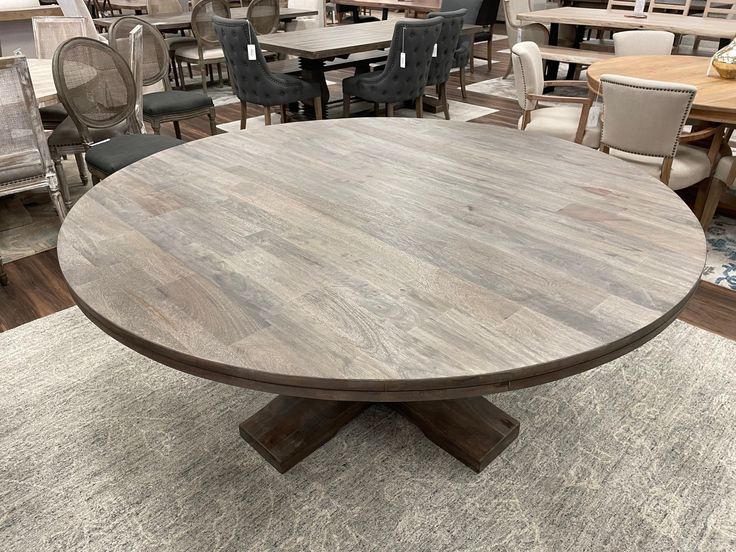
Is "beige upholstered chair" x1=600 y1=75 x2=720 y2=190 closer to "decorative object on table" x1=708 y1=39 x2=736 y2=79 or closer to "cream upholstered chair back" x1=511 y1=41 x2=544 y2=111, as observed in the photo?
"decorative object on table" x1=708 y1=39 x2=736 y2=79

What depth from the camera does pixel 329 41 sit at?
4.25 metres

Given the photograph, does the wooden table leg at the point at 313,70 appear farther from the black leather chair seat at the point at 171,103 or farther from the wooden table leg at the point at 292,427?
the wooden table leg at the point at 292,427

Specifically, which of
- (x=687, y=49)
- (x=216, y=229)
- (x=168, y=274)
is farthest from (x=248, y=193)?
(x=687, y=49)

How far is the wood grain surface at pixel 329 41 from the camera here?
13.0 feet

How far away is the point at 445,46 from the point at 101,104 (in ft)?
8.59

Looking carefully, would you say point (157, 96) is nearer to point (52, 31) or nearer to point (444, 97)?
point (52, 31)

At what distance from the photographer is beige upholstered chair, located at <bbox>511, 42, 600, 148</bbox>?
2906 millimetres

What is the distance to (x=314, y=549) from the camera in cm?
131

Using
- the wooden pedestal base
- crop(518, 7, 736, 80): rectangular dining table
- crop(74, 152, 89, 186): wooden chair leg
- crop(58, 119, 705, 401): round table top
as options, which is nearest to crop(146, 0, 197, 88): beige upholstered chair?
crop(74, 152, 89, 186): wooden chair leg

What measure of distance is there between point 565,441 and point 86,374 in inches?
62.5

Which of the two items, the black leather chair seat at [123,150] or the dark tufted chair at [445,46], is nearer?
the black leather chair seat at [123,150]

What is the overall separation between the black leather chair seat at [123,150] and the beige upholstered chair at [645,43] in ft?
10.6

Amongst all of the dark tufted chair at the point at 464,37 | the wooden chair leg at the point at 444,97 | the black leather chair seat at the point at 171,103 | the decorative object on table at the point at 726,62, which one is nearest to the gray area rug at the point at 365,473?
the decorative object on table at the point at 726,62

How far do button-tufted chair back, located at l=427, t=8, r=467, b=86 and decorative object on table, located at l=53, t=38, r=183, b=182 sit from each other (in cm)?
232
